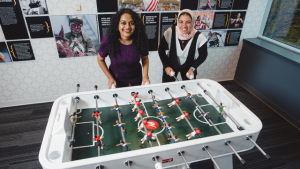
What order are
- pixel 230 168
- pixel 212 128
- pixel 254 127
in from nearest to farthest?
pixel 254 127, pixel 212 128, pixel 230 168

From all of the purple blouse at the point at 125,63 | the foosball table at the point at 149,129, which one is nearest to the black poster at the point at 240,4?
the foosball table at the point at 149,129

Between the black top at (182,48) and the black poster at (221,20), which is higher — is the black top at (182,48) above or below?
below

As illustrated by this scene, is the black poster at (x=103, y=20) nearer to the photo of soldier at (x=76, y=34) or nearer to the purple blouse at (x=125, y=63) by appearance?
the photo of soldier at (x=76, y=34)

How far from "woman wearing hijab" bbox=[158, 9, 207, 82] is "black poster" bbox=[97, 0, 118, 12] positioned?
2.94ft

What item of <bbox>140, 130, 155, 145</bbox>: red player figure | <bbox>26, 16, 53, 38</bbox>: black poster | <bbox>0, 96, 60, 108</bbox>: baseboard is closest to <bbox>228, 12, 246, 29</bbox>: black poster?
<bbox>140, 130, 155, 145</bbox>: red player figure

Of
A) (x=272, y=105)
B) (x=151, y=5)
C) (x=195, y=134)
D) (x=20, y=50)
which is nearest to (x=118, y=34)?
(x=151, y=5)

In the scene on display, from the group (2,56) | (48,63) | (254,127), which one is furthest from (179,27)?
(2,56)

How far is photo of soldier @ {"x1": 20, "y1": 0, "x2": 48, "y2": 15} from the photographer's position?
2.32 meters

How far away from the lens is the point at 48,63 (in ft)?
9.04

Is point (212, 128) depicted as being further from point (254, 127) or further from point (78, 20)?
point (78, 20)

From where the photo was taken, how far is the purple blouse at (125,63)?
186cm

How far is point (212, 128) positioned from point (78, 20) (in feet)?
7.23

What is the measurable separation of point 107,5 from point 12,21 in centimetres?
122

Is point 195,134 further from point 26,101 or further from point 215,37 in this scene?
point 26,101
